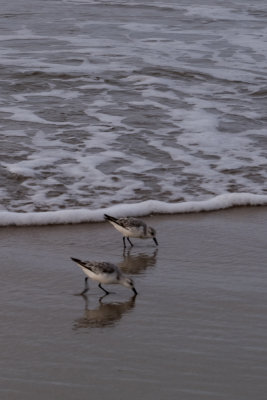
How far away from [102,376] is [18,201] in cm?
323

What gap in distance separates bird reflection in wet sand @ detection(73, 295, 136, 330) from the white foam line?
1546 mm

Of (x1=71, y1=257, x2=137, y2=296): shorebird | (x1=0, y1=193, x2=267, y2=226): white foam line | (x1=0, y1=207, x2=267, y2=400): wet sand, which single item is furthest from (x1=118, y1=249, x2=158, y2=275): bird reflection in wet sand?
(x1=0, y1=193, x2=267, y2=226): white foam line

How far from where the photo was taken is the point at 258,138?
9.16 metres

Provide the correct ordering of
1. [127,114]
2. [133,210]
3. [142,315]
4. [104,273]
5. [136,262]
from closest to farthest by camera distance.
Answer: [142,315] → [104,273] → [136,262] → [133,210] → [127,114]

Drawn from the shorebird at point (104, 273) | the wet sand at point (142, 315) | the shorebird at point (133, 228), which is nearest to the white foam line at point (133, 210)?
the wet sand at point (142, 315)

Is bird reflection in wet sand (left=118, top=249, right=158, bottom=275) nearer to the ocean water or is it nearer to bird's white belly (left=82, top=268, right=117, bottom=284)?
bird's white belly (left=82, top=268, right=117, bottom=284)

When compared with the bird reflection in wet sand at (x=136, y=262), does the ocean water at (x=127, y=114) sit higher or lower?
higher

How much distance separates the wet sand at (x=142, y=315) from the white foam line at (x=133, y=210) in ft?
0.39

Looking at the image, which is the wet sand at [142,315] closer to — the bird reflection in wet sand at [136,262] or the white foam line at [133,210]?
the bird reflection in wet sand at [136,262]

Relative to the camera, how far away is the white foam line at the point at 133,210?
6.60 meters

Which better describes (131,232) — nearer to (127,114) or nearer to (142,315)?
(142,315)

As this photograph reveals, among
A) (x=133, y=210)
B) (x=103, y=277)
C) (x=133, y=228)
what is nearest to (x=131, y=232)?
(x=133, y=228)

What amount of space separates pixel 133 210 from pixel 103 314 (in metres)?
2.09

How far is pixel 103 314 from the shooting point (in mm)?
4965
